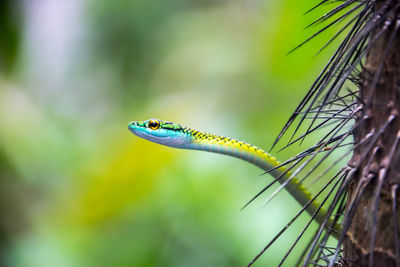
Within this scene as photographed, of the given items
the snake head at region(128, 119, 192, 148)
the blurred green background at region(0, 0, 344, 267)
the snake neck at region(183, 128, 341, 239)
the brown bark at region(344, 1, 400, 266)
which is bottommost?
the brown bark at region(344, 1, 400, 266)

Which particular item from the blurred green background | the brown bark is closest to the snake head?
the blurred green background

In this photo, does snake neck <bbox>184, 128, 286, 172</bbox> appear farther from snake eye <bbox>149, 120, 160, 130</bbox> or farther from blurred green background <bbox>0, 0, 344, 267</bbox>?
blurred green background <bbox>0, 0, 344, 267</bbox>

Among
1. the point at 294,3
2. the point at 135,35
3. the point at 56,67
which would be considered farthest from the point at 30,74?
the point at 294,3

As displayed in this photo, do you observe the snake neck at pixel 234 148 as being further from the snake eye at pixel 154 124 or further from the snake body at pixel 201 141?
the snake eye at pixel 154 124

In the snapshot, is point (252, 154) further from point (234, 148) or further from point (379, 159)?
point (379, 159)

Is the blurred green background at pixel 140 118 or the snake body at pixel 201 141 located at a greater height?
the blurred green background at pixel 140 118

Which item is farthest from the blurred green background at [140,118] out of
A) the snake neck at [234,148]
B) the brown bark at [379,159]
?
the brown bark at [379,159]

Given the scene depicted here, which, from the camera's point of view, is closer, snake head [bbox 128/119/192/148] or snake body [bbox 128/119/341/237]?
→ snake body [bbox 128/119/341/237]

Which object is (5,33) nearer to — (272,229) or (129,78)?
(129,78)
